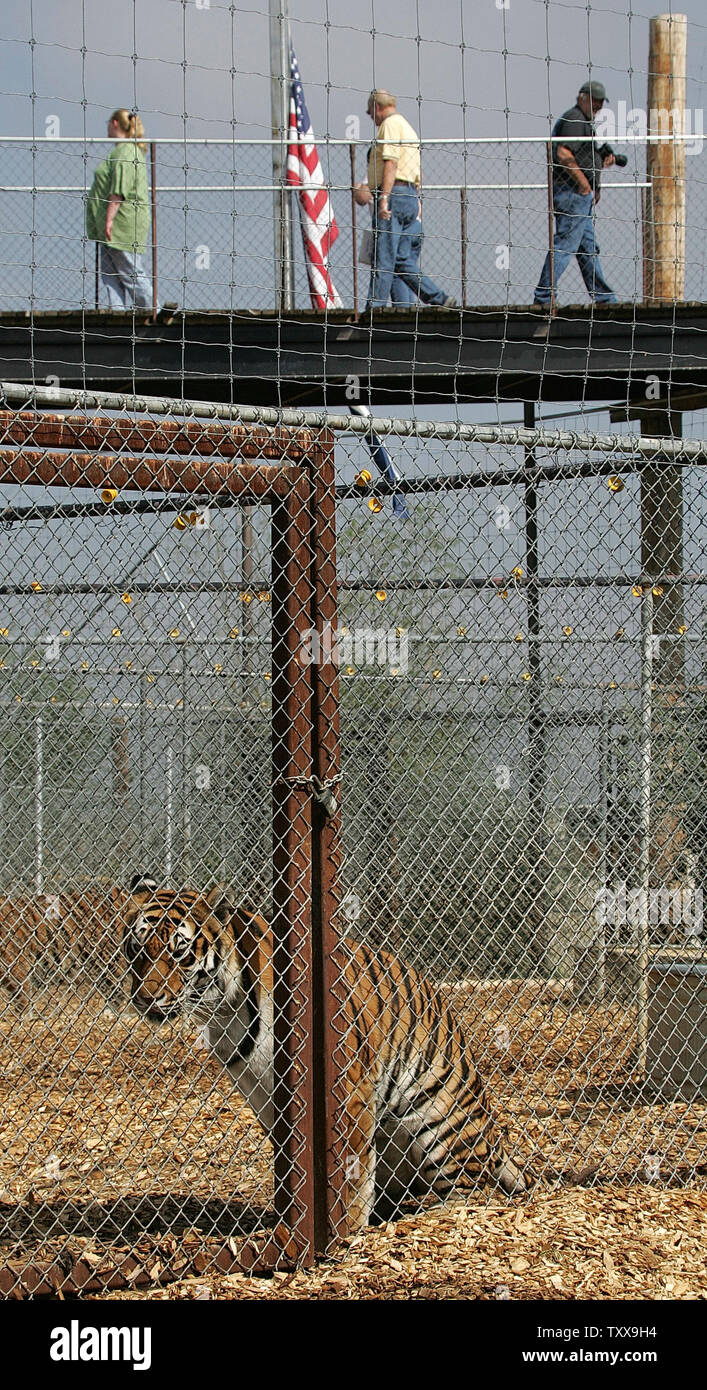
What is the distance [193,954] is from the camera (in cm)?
420

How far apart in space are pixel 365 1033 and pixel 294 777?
0.98 m

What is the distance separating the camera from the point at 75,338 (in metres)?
9.70

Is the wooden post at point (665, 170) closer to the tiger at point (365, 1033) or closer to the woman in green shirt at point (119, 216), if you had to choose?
the woman in green shirt at point (119, 216)

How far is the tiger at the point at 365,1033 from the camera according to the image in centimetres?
395

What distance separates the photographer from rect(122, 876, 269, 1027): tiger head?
4074 mm

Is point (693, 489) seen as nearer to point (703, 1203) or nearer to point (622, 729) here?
point (703, 1203)

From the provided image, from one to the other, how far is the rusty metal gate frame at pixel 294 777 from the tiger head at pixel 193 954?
16.0 inches

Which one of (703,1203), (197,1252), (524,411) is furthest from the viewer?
(524,411)

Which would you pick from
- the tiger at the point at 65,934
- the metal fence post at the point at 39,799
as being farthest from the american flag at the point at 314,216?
the tiger at the point at 65,934

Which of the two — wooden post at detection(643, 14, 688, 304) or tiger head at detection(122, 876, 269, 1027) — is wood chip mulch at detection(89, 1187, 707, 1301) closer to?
tiger head at detection(122, 876, 269, 1027)

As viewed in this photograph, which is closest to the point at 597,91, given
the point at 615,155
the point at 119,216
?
the point at 615,155

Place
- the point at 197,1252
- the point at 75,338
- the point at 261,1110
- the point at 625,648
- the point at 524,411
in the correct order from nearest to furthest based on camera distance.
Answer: the point at 197,1252, the point at 261,1110, the point at 625,648, the point at 75,338, the point at 524,411


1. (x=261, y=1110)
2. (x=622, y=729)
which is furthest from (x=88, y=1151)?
(x=622, y=729)

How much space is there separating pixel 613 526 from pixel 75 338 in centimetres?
649
